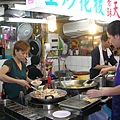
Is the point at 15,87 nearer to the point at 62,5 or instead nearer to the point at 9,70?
the point at 9,70

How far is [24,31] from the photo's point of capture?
4.86 m

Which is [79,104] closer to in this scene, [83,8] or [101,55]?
[83,8]

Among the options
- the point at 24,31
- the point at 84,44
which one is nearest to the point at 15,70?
the point at 24,31

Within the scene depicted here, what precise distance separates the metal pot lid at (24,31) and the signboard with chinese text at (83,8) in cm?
259

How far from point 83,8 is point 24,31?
2.76m

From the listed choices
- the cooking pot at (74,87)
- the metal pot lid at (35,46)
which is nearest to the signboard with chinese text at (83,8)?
the cooking pot at (74,87)

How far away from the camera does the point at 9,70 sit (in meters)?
2.58

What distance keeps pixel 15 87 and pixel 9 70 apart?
26 centimetres

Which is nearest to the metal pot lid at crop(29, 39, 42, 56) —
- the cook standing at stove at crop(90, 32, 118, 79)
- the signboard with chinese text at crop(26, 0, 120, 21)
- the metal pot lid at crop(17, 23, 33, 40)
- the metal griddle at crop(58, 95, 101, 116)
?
the metal pot lid at crop(17, 23, 33, 40)

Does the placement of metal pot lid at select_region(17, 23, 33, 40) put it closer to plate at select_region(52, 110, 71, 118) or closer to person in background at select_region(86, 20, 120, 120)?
person in background at select_region(86, 20, 120, 120)

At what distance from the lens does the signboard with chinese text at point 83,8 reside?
2.01 m

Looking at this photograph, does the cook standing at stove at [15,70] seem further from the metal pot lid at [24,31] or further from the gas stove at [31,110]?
the metal pot lid at [24,31]

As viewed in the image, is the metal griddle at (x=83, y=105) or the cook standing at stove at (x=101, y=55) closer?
the metal griddle at (x=83, y=105)

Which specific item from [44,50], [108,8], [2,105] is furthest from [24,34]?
[2,105]
